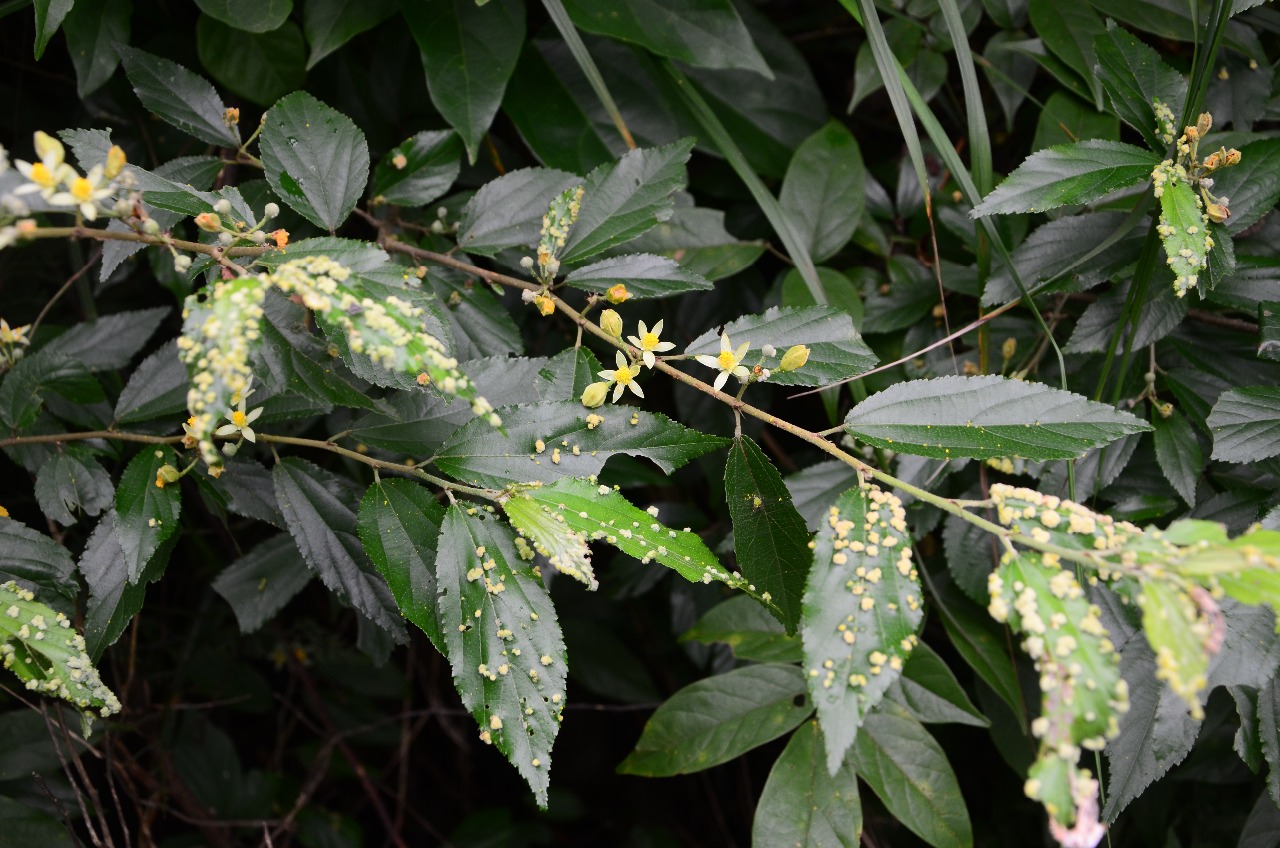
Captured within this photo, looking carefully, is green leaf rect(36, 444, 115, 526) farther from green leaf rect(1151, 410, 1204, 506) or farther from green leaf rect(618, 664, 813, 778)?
green leaf rect(1151, 410, 1204, 506)

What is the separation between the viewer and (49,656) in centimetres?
85

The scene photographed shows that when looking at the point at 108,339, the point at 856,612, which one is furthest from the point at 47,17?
the point at 856,612

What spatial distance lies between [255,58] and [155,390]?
1.73 feet

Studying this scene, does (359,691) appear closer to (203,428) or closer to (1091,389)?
(203,428)

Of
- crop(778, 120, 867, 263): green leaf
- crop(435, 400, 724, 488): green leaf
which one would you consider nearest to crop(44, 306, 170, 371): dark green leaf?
crop(435, 400, 724, 488): green leaf

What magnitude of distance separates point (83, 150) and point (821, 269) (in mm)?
947

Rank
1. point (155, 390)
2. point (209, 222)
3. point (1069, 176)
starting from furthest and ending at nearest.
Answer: point (155, 390) → point (1069, 176) → point (209, 222)

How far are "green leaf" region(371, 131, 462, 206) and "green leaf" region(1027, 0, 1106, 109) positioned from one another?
864 mm

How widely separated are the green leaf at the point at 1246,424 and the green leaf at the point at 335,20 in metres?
1.20

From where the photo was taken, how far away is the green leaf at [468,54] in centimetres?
120

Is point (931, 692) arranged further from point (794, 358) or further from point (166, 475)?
point (166, 475)

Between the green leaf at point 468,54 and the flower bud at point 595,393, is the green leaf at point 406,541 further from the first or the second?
the green leaf at point 468,54

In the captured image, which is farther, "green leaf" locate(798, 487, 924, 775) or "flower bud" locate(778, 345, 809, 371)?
"flower bud" locate(778, 345, 809, 371)

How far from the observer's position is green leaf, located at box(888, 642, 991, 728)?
118cm
